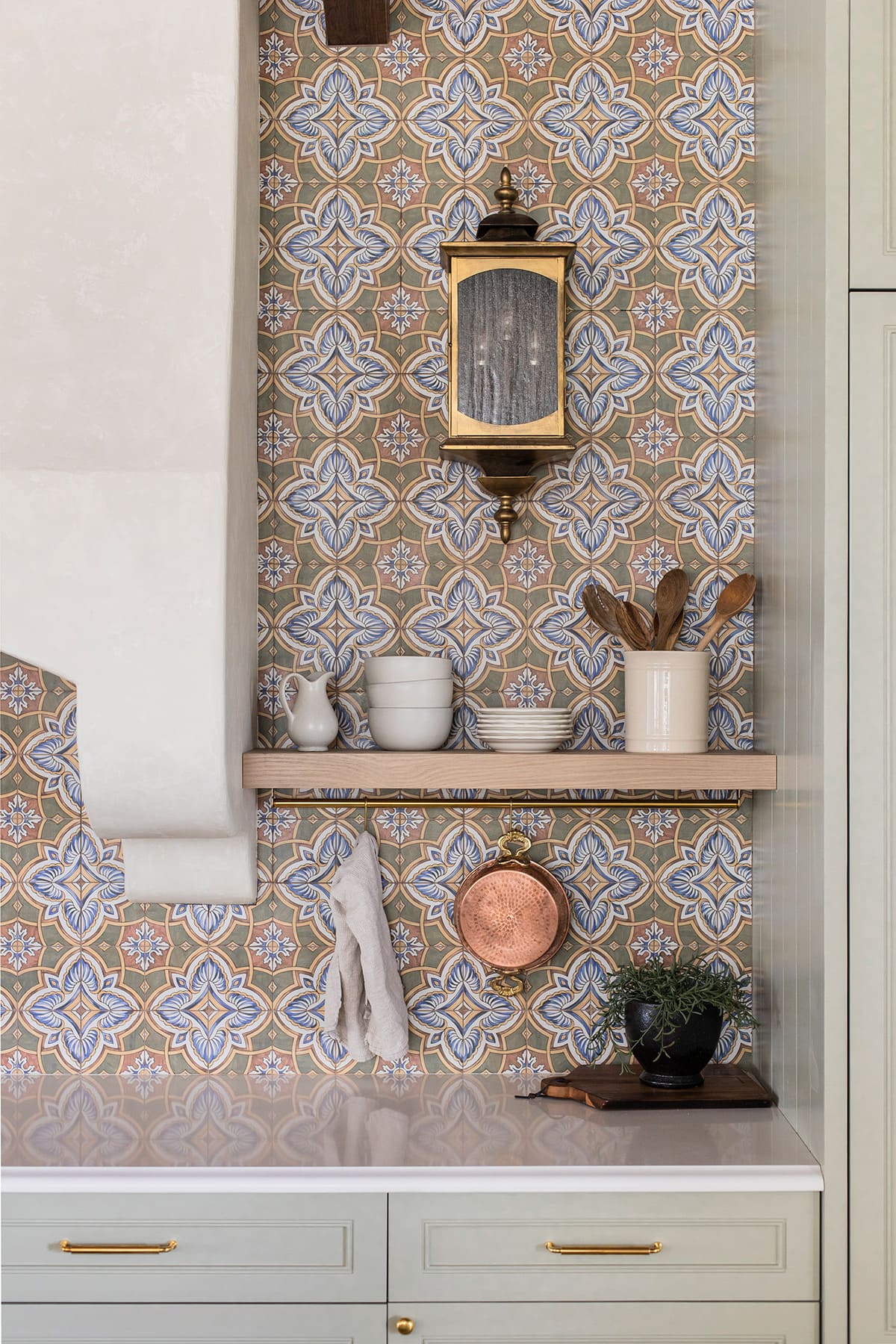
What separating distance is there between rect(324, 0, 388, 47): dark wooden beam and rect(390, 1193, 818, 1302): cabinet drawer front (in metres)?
1.97

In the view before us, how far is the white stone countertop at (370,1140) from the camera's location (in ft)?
5.56

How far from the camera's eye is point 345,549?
7.20ft

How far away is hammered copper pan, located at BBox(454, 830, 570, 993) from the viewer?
2.11 meters

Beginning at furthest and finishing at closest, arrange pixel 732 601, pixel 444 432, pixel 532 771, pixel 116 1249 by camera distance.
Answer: pixel 444 432
pixel 732 601
pixel 532 771
pixel 116 1249

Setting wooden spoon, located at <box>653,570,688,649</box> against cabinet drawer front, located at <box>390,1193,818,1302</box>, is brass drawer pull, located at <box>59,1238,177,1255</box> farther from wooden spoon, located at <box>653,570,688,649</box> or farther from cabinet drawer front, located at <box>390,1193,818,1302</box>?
wooden spoon, located at <box>653,570,688,649</box>

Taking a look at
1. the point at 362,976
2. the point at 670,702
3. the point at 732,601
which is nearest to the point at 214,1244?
the point at 362,976

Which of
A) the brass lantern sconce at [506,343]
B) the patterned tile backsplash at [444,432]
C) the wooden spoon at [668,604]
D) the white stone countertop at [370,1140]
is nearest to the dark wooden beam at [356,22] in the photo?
the patterned tile backsplash at [444,432]

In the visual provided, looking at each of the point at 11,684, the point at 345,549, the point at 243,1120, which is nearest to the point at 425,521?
the point at 345,549

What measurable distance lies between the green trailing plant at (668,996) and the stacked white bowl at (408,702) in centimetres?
54

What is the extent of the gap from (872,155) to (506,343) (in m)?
0.63

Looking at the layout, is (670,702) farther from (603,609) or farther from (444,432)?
(444,432)

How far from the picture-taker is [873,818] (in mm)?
1726

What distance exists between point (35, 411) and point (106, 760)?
558 mm

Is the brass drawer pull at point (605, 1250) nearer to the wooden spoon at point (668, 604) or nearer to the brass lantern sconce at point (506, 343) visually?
the wooden spoon at point (668, 604)
